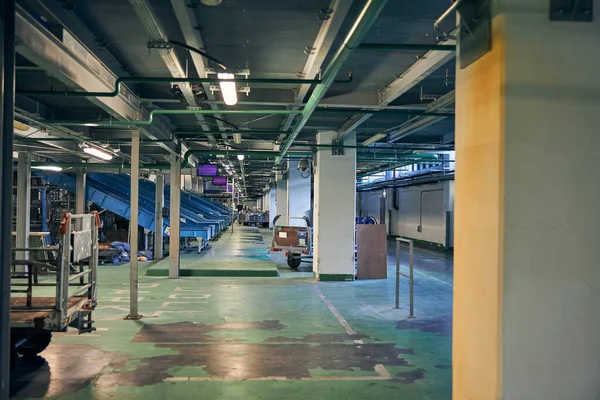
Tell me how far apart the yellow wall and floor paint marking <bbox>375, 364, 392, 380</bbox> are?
6.32 ft

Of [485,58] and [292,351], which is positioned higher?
[485,58]

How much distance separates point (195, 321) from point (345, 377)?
3.26 metres

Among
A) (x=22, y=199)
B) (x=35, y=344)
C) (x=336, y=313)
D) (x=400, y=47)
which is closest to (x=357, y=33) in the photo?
(x=400, y=47)

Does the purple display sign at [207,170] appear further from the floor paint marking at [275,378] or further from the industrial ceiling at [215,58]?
the floor paint marking at [275,378]

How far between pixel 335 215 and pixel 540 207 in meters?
9.07

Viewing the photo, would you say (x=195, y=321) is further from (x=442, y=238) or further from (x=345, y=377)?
(x=442, y=238)

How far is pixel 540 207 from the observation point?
2879mm

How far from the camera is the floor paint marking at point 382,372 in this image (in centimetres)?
513

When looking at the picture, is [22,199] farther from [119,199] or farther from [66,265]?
[66,265]

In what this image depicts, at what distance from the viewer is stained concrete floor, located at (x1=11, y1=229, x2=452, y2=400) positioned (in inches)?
187

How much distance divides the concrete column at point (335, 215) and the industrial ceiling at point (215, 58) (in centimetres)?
180

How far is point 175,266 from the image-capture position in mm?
11828

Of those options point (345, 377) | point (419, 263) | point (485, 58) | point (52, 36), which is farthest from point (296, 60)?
point (419, 263)

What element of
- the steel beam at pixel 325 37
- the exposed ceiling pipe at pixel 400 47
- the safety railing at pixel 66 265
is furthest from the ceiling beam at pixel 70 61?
the exposed ceiling pipe at pixel 400 47
